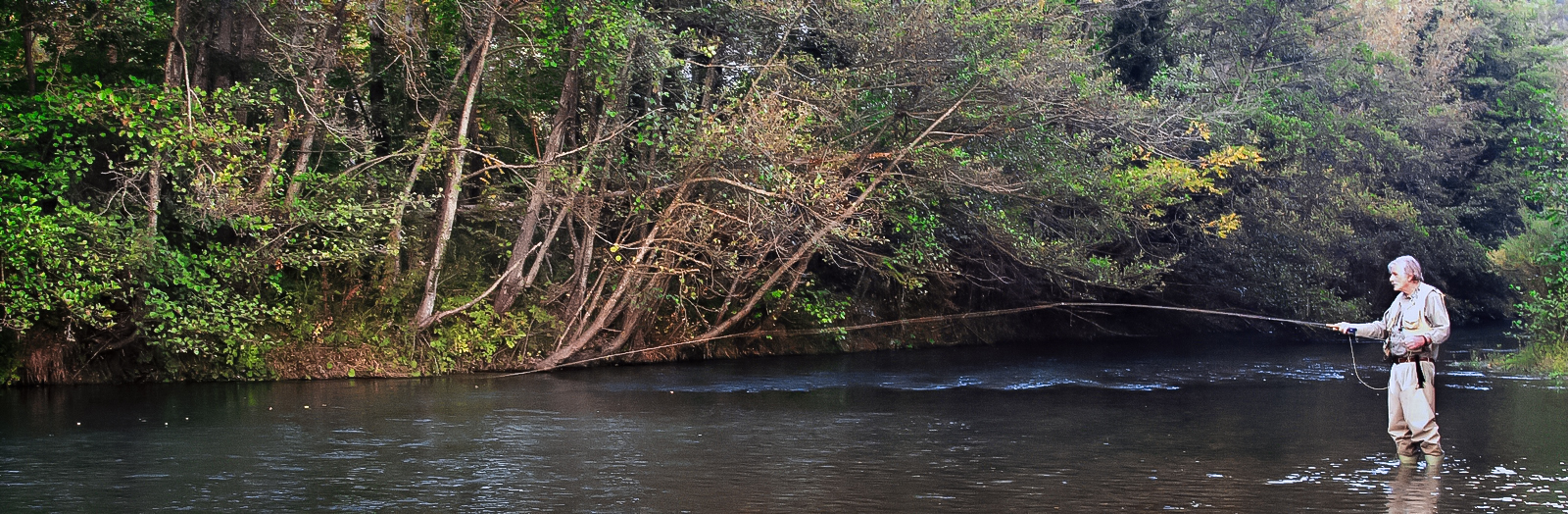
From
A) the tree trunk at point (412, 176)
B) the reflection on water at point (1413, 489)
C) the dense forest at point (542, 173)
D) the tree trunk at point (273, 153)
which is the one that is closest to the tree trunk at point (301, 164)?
the dense forest at point (542, 173)

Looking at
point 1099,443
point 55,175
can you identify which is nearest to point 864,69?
point 1099,443

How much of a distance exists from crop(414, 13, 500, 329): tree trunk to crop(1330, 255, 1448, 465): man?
11603mm

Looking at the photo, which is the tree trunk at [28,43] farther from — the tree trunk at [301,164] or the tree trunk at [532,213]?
the tree trunk at [532,213]

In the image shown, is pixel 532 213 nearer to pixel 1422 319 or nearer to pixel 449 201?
pixel 449 201

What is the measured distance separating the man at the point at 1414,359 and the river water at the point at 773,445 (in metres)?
0.29

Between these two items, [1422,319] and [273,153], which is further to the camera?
[273,153]

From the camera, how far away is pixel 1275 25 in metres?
29.1

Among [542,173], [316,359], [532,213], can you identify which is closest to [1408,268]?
[542,173]

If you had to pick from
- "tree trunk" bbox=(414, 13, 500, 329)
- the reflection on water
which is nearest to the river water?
the reflection on water

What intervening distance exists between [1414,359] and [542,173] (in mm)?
12044

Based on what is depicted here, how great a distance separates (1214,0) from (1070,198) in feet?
26.7

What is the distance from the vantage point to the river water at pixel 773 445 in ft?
26.3

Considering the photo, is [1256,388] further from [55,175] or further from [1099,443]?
[55,175]

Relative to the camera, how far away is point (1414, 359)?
9469 millimetres
